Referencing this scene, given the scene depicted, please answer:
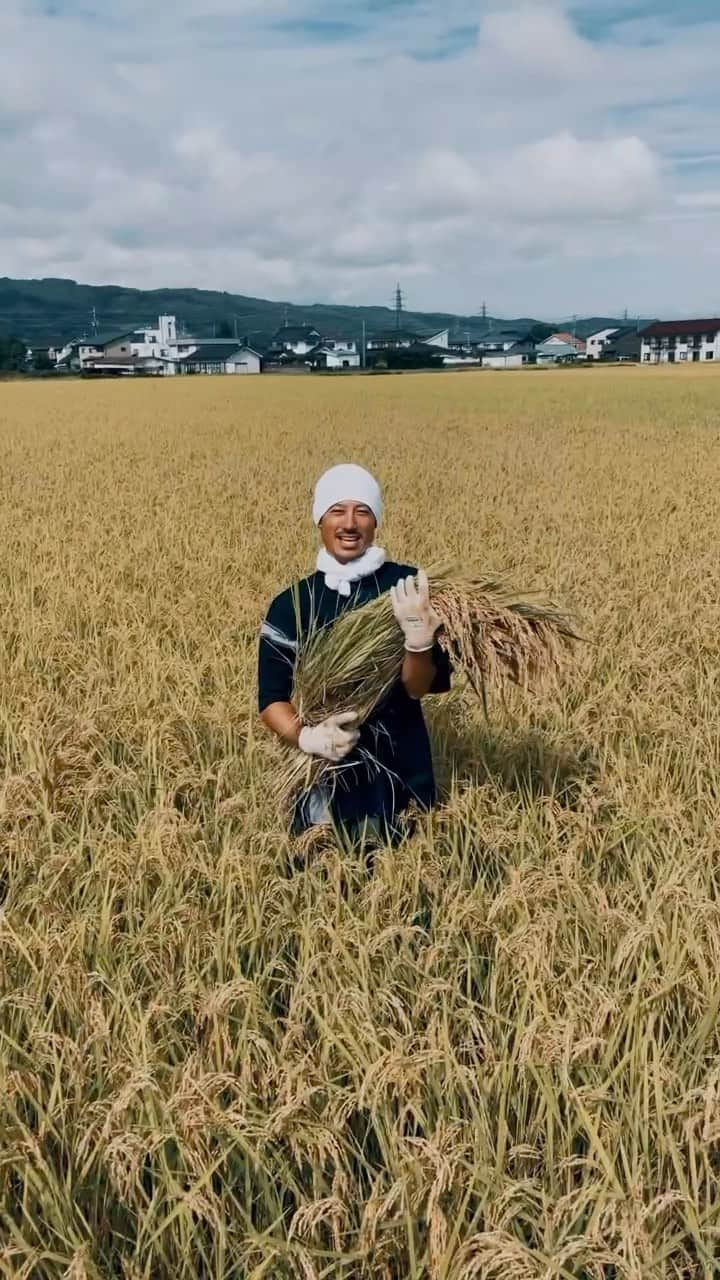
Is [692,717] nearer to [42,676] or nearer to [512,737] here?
[512,737]

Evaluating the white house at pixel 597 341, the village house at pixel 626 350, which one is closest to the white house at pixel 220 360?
the village house at pixel 626 350

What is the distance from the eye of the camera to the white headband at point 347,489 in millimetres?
2754

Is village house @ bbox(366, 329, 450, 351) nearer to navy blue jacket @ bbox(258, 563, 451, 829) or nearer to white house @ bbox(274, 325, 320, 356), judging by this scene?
white house @ bbox(274, 325, 320, 356)

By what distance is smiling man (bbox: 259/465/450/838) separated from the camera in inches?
110

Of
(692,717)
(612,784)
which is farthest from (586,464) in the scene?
(612,784)

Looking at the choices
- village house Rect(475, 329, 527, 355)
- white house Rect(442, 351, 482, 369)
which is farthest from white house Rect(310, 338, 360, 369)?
village house Rect(475, 329, 527, 355)

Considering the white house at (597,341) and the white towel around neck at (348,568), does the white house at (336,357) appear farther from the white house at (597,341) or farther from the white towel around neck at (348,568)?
the white towel around neck at (348,568)

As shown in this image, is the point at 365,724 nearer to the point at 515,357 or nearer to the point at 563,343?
the point at 515,357

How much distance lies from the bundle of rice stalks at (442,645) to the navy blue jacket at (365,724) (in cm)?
11

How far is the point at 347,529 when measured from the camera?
2832mm

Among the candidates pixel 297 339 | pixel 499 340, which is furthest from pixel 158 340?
pixel 499 340

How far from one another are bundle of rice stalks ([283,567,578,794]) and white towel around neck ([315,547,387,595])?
137 mm

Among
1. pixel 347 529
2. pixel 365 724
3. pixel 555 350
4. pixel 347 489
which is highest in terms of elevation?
pixel 555 350

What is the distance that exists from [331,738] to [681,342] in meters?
104
